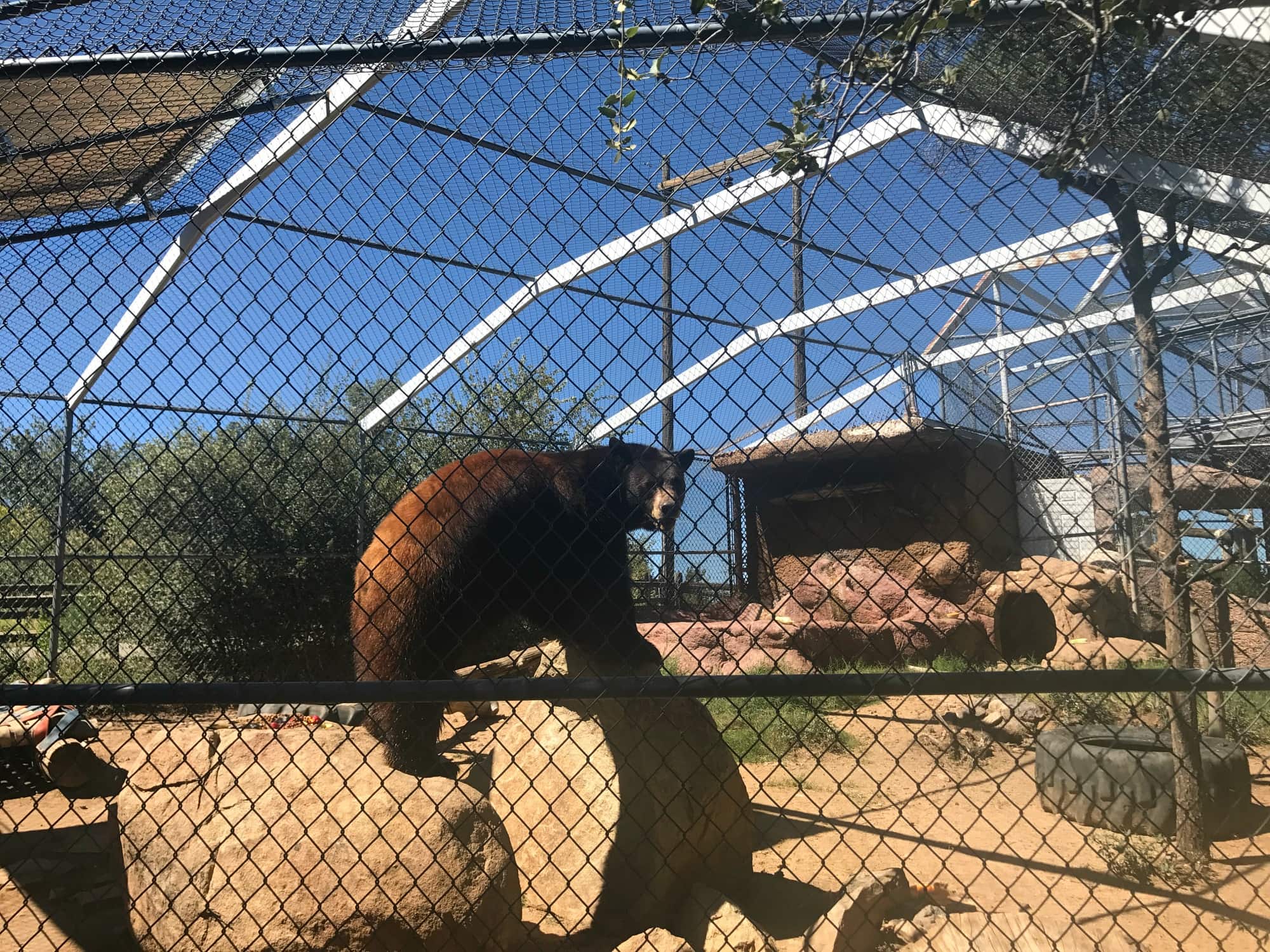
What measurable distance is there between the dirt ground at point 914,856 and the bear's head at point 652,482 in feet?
6.66

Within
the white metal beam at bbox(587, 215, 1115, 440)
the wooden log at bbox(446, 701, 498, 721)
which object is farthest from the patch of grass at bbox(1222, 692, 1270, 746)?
the wooden log at bbox(446, 701, 498, 721)

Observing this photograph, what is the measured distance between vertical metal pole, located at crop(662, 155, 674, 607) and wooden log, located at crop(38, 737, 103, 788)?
4.15 metres

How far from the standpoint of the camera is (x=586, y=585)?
4832mm

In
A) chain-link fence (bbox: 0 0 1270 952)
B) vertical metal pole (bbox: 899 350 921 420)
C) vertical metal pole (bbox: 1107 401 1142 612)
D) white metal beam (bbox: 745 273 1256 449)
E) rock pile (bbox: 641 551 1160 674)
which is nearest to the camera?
chain-link fence (bbox: 0 0 1270 952)

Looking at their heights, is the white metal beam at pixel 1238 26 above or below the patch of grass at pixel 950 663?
above

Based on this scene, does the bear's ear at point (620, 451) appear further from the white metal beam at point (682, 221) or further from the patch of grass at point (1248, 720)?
the patch of grass at point (1248, 720)

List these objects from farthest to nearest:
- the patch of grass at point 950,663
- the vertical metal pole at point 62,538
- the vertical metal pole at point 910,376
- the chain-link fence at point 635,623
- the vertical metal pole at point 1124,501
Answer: the patch of grass at point 950,663 → the vertical metal pole at point 910,376 → the vertical metal pole at point 62,538 → the vertical metal pole at point 1124,501 → the chain-link fence at point 635,623

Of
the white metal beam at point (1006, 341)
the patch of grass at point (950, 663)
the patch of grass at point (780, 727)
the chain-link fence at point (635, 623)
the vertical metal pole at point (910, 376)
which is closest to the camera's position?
the chain-link fence at point (635, 623)

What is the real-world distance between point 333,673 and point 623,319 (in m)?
7.69

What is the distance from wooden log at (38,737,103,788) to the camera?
5059 mm

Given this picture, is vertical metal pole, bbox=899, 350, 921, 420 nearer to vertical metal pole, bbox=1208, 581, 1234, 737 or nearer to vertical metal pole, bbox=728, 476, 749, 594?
vertical metal pole, bbox=728, 476, 749, 594

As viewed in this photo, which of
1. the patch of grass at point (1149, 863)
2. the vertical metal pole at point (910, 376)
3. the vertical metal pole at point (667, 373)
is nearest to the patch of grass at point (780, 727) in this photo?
the vertical metal pole at point (667, 373)

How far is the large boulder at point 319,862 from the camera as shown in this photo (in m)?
2.79

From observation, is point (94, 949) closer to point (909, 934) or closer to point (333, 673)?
point (909, 934)
